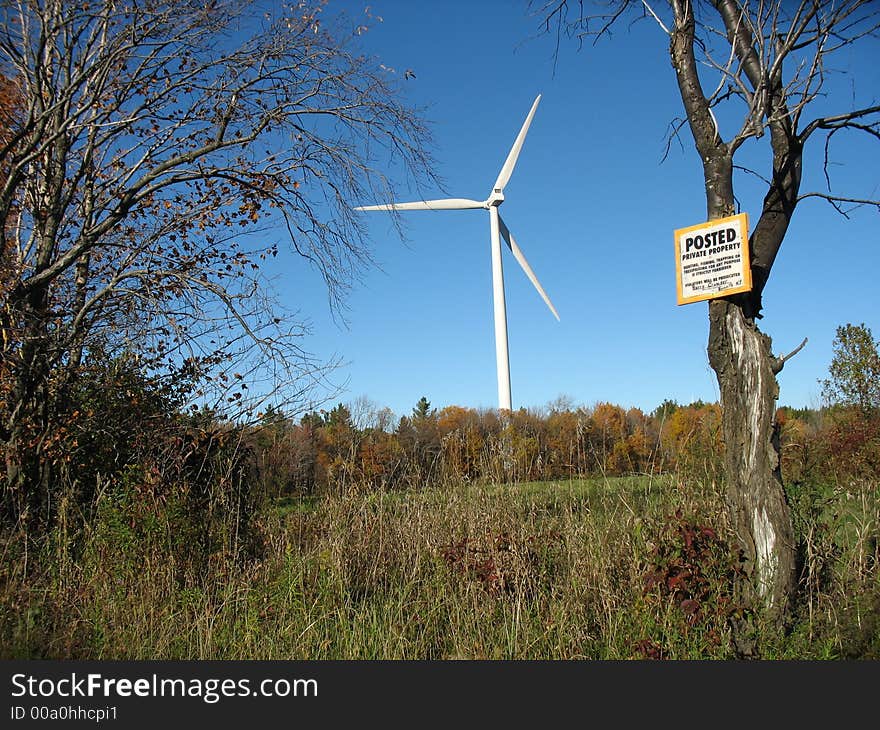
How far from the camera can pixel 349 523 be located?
223 inches

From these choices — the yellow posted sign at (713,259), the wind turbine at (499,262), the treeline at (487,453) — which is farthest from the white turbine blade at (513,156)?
the yellow posted sign at (713,259)

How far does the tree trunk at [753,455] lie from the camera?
388cm

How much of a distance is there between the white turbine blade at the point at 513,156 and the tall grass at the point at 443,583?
14885 millimetres

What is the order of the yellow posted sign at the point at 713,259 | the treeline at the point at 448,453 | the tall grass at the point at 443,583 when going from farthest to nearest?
the treeline at the point at 448,453 < the yellow posted sign at the point at 713,259 < the tall grass at the point at 443,583

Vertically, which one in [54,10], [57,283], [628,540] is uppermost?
[54,10]

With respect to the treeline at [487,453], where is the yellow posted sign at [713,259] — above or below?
above

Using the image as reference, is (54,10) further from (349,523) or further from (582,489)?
(582,489)

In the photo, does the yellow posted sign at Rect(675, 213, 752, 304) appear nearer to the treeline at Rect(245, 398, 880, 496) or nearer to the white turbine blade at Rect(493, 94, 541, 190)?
the treeline at Rect(245, 398, 880, 496)

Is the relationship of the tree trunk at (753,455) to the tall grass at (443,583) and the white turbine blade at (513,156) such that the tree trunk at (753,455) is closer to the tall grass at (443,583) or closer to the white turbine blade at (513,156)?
the tall grass at (443,583)

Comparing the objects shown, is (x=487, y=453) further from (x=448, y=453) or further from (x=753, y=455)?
(x=753, y=455)

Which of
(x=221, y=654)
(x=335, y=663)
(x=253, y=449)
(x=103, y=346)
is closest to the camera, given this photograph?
(x=335, y=663)

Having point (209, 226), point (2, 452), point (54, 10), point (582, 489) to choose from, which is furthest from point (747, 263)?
point (54, 10)

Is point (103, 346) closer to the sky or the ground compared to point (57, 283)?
closer to the ground

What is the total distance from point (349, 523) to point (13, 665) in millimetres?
2563
